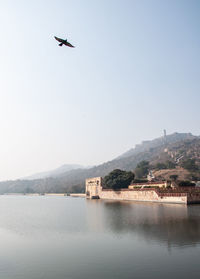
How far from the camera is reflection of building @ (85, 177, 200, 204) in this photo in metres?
52.7

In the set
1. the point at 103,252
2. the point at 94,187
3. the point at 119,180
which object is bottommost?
the point at 103,252

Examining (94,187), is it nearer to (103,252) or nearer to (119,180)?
(119,180)

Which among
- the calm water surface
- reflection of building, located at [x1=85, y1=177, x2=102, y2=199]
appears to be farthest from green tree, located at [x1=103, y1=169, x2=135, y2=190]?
the calm water surface

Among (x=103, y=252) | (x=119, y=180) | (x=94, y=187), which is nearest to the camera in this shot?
(x=103, y=252)

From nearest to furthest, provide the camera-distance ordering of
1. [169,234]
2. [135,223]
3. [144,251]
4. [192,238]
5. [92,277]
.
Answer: [92,277] < [144,251] < [192,238] < [169,234] < [135,223]

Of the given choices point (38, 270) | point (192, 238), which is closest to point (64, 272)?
point (38, 270)

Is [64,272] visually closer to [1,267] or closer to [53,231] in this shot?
[1,267]

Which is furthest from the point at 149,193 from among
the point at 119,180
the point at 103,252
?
the point at 103,252

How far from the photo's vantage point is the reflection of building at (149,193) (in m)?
52.7

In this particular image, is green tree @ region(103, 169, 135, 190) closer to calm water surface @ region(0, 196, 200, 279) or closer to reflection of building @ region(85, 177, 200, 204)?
reflection of building @ region(85, 177, 200, 204)

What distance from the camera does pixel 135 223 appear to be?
97.8ft

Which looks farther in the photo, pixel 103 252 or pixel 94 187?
pixel 94 187

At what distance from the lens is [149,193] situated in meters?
65.8

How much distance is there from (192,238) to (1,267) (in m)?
13.2
